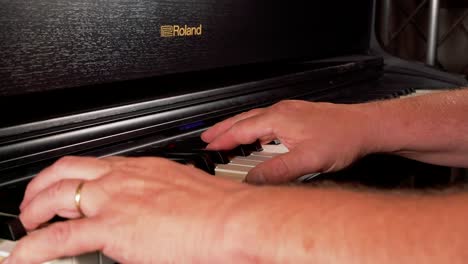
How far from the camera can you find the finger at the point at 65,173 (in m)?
0.68

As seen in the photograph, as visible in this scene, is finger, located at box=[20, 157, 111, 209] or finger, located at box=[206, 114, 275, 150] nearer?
finger, located at box=[20, 157, 111, 209]

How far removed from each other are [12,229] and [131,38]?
53 centimetres

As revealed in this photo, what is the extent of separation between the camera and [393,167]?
4.33 feet

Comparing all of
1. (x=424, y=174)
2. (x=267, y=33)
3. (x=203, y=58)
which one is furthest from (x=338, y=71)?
(x=203, y=58)

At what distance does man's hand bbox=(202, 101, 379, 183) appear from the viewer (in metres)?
1.00

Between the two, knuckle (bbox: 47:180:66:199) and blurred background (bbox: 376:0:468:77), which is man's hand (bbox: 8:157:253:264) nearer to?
knuckle (bbox: 47:180:66:199)

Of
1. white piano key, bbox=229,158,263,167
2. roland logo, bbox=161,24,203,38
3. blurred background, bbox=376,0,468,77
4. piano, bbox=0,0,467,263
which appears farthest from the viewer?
blurred background, bbox=376,0,468,77

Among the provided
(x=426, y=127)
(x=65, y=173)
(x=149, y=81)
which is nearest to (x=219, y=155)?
(x=149, y=81)

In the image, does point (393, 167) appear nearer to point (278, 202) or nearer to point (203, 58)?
point (203, 58)

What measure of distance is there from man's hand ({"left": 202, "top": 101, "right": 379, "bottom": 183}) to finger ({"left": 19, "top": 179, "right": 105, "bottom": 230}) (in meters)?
0.37

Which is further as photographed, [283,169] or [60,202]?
[283,169]

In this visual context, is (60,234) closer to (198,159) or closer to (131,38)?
(198,159)

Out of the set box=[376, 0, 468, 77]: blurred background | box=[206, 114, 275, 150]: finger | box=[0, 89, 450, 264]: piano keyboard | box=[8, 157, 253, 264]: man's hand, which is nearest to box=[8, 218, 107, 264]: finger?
box=[8, 157, 253, 264]: man's hand

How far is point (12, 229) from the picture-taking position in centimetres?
66
